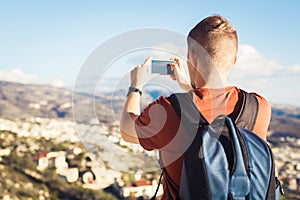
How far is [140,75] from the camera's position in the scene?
1.25 metres

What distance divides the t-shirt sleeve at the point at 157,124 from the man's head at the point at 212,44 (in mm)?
175

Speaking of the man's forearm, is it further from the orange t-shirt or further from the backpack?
the backpack

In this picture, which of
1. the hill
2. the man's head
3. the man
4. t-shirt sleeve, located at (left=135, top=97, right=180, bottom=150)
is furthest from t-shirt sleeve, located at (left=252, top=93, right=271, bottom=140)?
the hill

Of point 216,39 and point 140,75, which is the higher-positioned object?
point 216,39

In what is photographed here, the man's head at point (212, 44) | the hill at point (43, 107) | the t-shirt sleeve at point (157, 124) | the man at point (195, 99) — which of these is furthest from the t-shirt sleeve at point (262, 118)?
the hill at point (43, 107)

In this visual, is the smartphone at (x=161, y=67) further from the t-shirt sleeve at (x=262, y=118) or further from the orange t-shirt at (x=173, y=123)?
the t-shirt sleeve at (x=262, y=118)

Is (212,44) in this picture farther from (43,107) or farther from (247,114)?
(43,107)

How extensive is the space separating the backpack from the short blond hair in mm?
160

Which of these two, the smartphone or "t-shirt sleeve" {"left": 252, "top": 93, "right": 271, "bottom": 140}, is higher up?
the smartphone

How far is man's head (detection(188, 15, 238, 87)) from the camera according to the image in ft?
3.94

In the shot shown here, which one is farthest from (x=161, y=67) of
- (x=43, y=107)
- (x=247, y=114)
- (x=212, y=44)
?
(x=43, y=107)

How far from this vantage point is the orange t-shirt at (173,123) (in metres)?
1.13

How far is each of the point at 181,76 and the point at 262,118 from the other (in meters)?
0.28

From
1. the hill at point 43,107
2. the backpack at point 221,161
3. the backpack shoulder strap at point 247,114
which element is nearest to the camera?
the backpack at point 221,161
